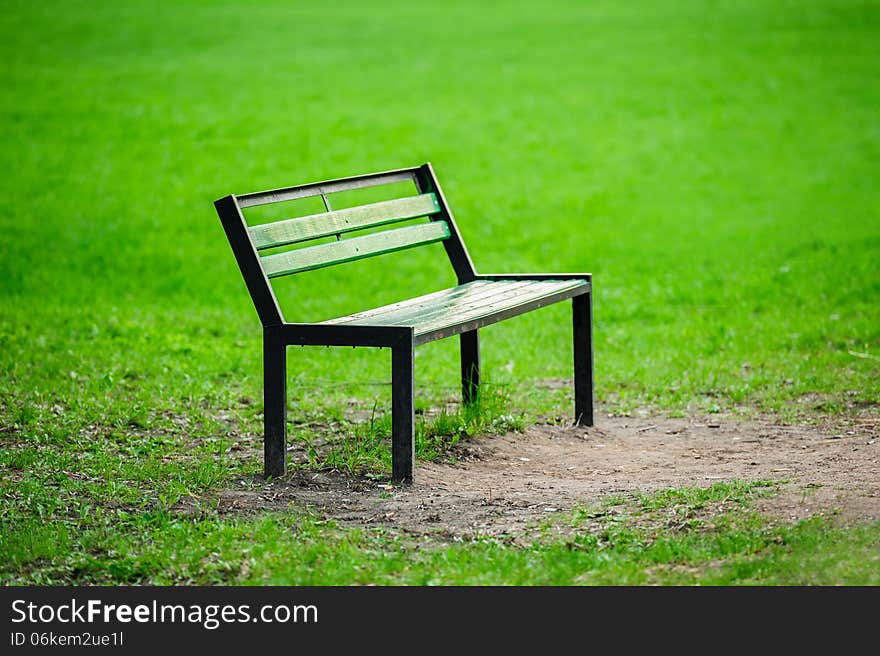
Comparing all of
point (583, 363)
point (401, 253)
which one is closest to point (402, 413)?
point (583, 363)

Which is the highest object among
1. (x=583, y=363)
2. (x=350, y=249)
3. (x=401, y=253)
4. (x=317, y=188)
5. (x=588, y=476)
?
(x=317, y=188)

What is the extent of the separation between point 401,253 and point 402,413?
25.6 feet

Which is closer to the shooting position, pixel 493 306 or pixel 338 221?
pixel 493 306

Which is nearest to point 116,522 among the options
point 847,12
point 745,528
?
point 745,528

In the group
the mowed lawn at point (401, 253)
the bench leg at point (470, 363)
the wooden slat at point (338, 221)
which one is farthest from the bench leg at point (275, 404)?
the bench leg at point (470, 363)

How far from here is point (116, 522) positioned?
480 centimetres

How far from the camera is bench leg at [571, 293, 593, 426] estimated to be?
6.58 metres

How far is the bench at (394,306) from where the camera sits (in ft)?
17.0

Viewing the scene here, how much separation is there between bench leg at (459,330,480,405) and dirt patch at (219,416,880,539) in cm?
40

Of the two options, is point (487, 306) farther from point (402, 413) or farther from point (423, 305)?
point (402, 413)

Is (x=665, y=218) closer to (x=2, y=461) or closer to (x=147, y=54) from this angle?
(x=2, y=461)

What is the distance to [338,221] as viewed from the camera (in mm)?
5945

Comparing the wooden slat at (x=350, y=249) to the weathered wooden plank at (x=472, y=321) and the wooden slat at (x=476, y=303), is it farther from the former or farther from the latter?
the weathered wooden plank at (x=472, y=321)

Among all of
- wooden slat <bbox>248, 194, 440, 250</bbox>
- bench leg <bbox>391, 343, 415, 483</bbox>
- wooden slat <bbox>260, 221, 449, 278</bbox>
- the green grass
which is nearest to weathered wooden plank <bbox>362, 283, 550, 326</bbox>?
bench leg <bbox>391, 343, 415, 483</bbox>
